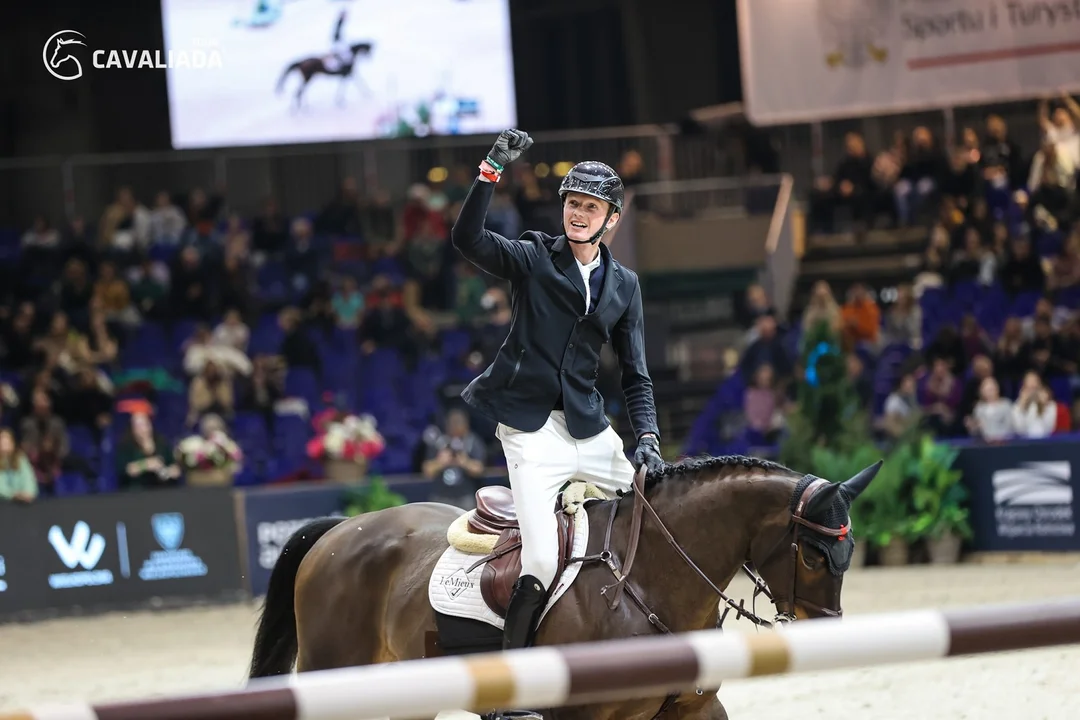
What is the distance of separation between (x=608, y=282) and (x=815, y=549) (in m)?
Result: 1.20

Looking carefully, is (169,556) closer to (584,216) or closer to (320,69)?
(320,69)

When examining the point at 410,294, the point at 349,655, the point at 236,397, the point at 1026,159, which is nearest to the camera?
the point at 349,655

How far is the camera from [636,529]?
4.71 metres

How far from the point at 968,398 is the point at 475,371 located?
5461mm

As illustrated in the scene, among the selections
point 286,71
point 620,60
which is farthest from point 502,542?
point 620,60

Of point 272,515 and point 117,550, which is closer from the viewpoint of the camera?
point 117,550

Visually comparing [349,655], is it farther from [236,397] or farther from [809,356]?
[236,397]

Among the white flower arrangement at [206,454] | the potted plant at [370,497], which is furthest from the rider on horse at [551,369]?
the white flower arrangement at [206,454]

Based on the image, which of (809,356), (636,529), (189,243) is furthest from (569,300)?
(189,243)

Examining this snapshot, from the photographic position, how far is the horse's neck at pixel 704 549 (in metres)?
4.60

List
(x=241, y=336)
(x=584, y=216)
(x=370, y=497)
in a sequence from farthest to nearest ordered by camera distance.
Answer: (x=241, y=336), (x=370, y=497), (x=584, y=216)

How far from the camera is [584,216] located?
4820mm

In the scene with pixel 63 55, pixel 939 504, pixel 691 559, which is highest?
pixel 63 55

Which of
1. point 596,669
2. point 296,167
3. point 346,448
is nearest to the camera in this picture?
point 596,669
